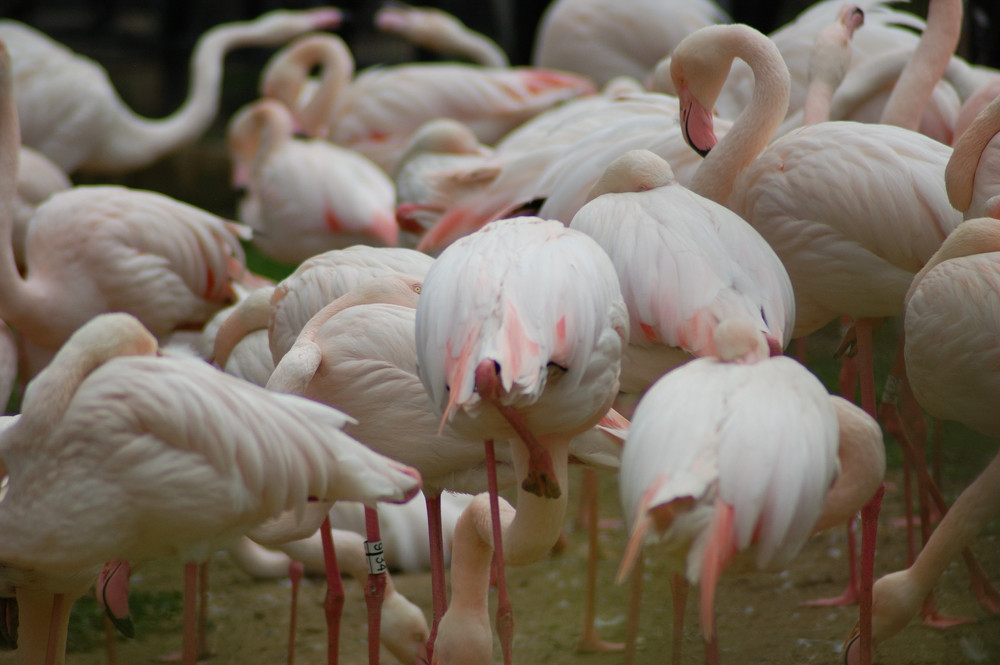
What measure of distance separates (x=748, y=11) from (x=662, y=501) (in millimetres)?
7540

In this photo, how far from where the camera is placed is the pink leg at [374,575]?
3254 mm

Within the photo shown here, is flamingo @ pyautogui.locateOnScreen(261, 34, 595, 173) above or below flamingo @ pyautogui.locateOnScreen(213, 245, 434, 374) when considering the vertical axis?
below

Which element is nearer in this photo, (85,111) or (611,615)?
(611,615)

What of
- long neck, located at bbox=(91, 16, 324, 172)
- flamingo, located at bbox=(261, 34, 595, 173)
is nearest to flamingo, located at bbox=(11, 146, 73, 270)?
→ long neck, located at bbox=(91, 16, 324, 172)

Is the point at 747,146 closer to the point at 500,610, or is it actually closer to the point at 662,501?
the point at 500,610

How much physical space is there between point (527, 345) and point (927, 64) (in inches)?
93.5

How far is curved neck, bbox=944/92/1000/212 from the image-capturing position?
10.3 feet

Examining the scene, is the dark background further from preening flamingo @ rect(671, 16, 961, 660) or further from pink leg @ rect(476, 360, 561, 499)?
pink leg @ rect(476, 360, 561, 499)

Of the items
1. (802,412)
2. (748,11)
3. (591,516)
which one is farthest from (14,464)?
(748,11)

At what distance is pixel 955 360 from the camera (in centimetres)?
271

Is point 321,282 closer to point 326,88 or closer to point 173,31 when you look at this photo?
point 326,88

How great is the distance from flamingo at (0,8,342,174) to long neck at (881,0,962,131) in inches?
180

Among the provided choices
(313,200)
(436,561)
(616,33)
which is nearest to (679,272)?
(436,561)

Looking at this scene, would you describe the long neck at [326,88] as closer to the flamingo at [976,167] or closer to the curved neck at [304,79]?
the curved neck at [304,79]
